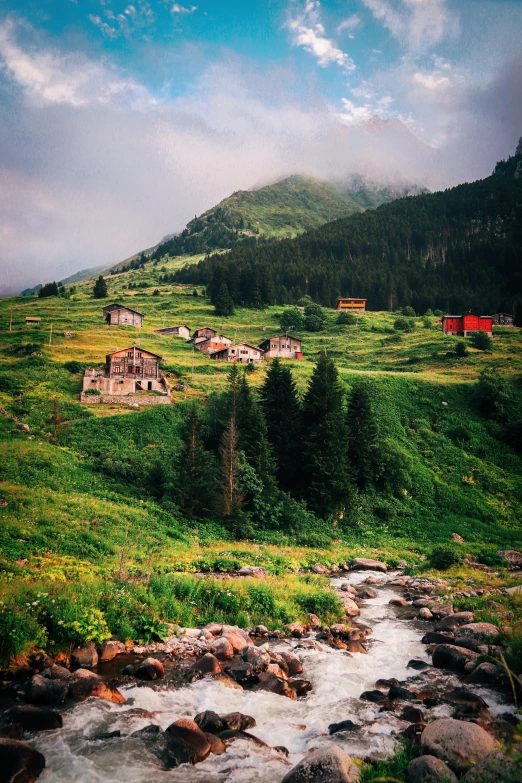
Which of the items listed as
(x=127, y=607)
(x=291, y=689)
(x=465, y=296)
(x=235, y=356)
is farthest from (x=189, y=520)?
(x=465, y=296)

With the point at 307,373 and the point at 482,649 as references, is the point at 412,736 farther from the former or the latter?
the point at 307,373

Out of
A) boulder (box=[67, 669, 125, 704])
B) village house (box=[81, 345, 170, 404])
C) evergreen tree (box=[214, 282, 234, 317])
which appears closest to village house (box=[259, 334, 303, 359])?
evergreen tree (box=[214, 282, 234, 317])

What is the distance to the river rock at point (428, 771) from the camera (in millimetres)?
6746

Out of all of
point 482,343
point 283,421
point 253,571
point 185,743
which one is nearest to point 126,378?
point 283,421

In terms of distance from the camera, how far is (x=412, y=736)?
346 inches

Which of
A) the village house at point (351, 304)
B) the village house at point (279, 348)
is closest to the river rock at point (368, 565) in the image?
the village house at point (279, 348)

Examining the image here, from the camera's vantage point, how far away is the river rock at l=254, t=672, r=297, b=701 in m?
11.3

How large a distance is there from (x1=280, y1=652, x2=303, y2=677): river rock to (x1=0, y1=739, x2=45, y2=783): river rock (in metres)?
7.02

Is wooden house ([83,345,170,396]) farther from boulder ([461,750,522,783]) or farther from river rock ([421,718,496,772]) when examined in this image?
boulder ([461,750,522,783])

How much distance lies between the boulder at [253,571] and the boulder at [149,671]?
37.6 ft

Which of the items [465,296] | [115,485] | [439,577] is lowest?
[439,577]

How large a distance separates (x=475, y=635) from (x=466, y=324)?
104 metres

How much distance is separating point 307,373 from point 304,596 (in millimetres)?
57286

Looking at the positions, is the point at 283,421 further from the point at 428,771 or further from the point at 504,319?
the point at 504,319
